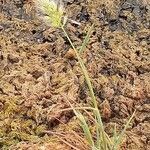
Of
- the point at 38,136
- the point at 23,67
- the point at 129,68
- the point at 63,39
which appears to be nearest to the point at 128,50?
the point at 129,68

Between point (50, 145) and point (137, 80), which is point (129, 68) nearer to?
point (137, 80)

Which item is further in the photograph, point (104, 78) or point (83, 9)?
point (83, 9)

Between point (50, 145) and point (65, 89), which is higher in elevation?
point (65, 89)

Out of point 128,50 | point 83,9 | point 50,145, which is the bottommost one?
point 50,145

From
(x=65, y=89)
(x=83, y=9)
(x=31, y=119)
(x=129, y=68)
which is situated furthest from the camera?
(x=83, y=9)

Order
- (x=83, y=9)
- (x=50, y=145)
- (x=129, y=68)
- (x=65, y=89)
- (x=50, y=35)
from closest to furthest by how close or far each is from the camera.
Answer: (x=50, y=145) → (x=65, y=89) → (x=129, y=68) → (x=50, y=35) → (x=83, y=9)

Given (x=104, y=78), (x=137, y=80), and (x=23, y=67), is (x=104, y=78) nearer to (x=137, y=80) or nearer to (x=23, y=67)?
(x=137, y=80)
